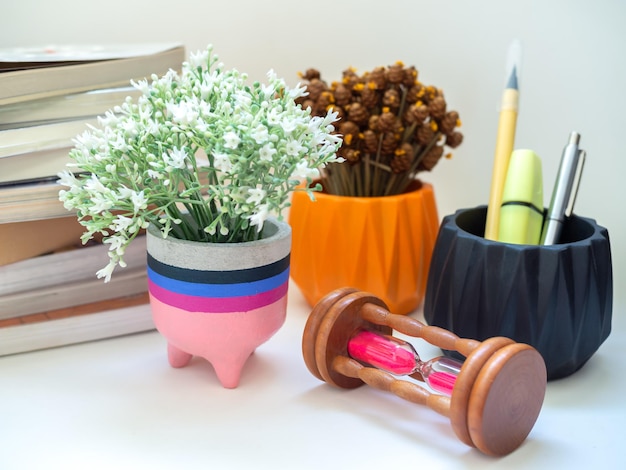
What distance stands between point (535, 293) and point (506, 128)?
0.17m

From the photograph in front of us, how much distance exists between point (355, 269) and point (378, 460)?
232 millimetres

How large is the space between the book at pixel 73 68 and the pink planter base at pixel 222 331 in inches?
7.5

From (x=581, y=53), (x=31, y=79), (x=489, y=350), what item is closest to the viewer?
(x=489, y=350)

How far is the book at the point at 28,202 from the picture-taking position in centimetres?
58

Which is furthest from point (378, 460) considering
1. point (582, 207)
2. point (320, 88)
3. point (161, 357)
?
point (582, 207)

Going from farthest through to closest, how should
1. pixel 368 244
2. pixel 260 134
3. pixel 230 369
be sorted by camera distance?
pixel 368 244, pixel 230 369, pixel 260 134

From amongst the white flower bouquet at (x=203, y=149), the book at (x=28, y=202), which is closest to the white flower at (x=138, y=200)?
the white flower bouquet at (x=203, y=149)

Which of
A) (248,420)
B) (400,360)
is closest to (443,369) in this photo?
(400,360)

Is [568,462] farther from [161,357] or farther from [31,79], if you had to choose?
[31,79]

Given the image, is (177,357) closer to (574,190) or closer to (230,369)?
(230,369)

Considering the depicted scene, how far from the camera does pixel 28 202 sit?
58cm

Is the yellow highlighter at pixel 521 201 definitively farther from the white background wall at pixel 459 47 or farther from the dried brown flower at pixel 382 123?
the white background wall at pixel 459 47

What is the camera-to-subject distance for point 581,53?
80 centimetres

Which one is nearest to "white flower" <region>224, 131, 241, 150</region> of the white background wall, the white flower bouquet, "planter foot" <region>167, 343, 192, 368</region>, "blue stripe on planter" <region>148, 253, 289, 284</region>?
the white flower bouquet
